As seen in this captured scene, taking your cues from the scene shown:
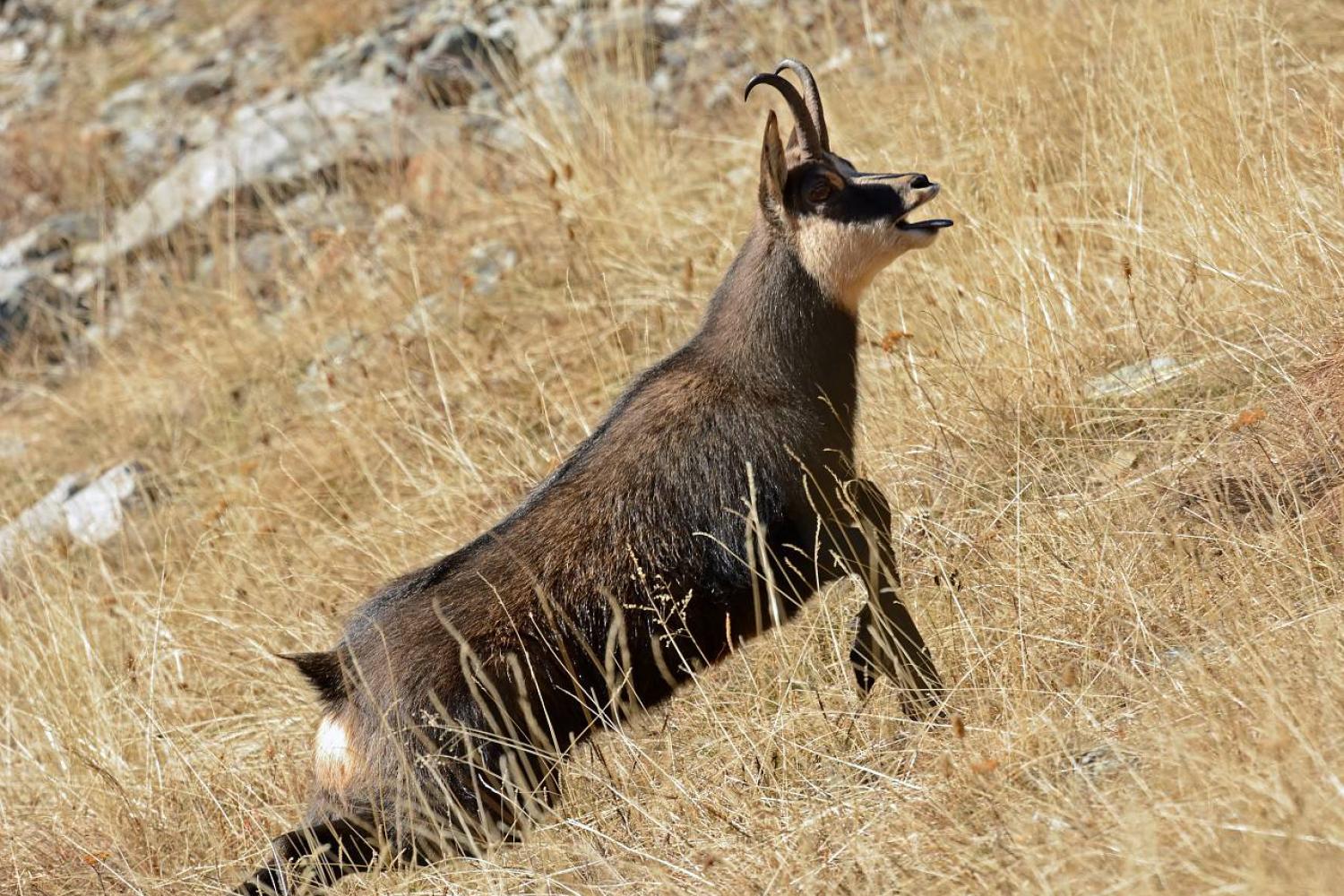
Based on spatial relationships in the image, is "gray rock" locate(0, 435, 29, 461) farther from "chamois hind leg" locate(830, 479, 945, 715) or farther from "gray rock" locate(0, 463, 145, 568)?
"chamois hind leg" locate(830, 479, 945, 715)

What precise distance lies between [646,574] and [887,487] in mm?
1461

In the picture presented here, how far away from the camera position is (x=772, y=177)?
470 centimetres

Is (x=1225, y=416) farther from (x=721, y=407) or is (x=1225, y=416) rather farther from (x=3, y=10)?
(x=3, y=10)

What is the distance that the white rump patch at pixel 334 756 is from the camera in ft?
13.5

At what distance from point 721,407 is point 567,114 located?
4.74 metres

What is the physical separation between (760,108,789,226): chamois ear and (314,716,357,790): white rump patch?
6.66 feet

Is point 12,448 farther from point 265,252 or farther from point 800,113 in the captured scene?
point 800,113

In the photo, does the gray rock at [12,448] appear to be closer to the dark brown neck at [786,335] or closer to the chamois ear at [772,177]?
the dark brown neck at [786,335]

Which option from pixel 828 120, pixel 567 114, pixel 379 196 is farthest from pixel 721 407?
pixel 379 196

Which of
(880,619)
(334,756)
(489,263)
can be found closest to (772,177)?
(880,619)

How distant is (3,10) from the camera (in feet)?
50.4

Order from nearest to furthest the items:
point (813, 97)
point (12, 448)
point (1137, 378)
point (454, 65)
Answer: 1. point (813, 97)
2. point (1137, 378)
3. point (12, 448)
4. point (454, 65)

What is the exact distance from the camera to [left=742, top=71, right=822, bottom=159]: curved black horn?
14.8 feet

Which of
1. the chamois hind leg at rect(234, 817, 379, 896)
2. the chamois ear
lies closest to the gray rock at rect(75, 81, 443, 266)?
the chamois ear
